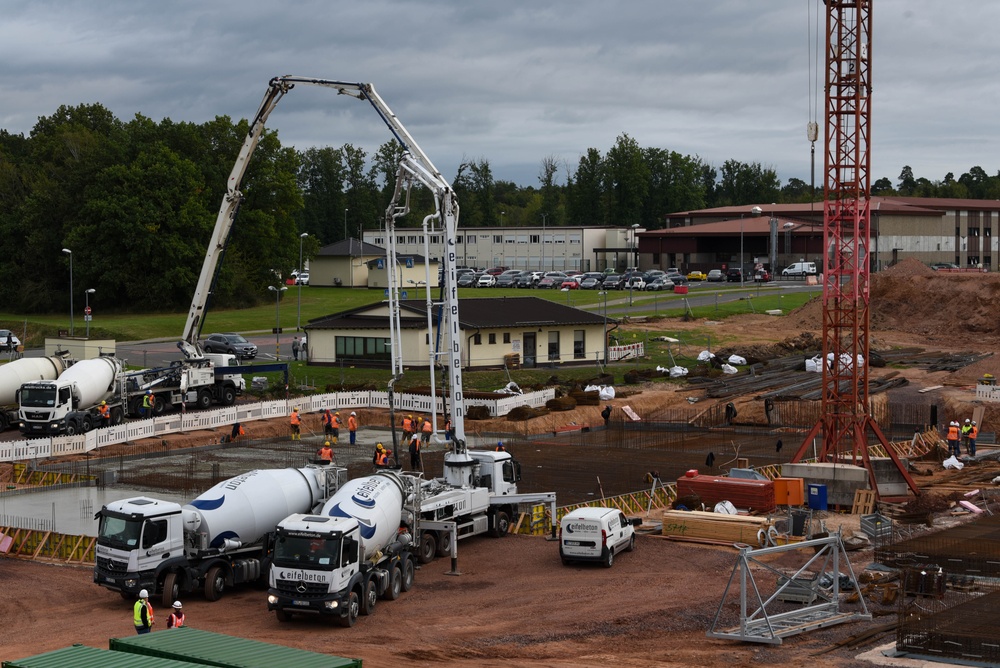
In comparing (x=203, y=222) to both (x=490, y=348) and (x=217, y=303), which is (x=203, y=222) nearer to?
(x=217, y=303)

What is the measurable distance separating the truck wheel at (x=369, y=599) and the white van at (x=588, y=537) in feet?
21.2

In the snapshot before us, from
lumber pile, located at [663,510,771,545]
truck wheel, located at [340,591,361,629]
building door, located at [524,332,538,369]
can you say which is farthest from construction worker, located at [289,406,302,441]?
truck wheel, located at [340,591,361,629]

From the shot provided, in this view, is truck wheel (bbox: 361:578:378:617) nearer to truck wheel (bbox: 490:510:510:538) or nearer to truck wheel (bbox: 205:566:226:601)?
truck wheel (bbox: 205:566:226:601)

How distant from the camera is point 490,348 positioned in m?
72.9

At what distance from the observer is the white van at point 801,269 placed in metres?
131

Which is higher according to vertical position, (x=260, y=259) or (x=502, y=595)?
(x=260, y=259)

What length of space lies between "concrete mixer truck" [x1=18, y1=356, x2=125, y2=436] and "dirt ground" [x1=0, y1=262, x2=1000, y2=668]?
61.3 feet

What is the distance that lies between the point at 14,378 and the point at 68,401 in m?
4.45

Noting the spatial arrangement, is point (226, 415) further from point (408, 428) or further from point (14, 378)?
point (408, 428)

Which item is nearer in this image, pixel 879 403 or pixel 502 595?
pixel 502 595

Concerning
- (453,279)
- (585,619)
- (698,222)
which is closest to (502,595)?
(585,619)

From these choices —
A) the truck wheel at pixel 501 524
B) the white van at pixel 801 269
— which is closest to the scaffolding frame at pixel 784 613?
the truck wheel at pixel 501 524

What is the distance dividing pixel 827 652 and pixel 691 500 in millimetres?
14686

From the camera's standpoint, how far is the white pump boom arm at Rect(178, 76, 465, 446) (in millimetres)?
37625
